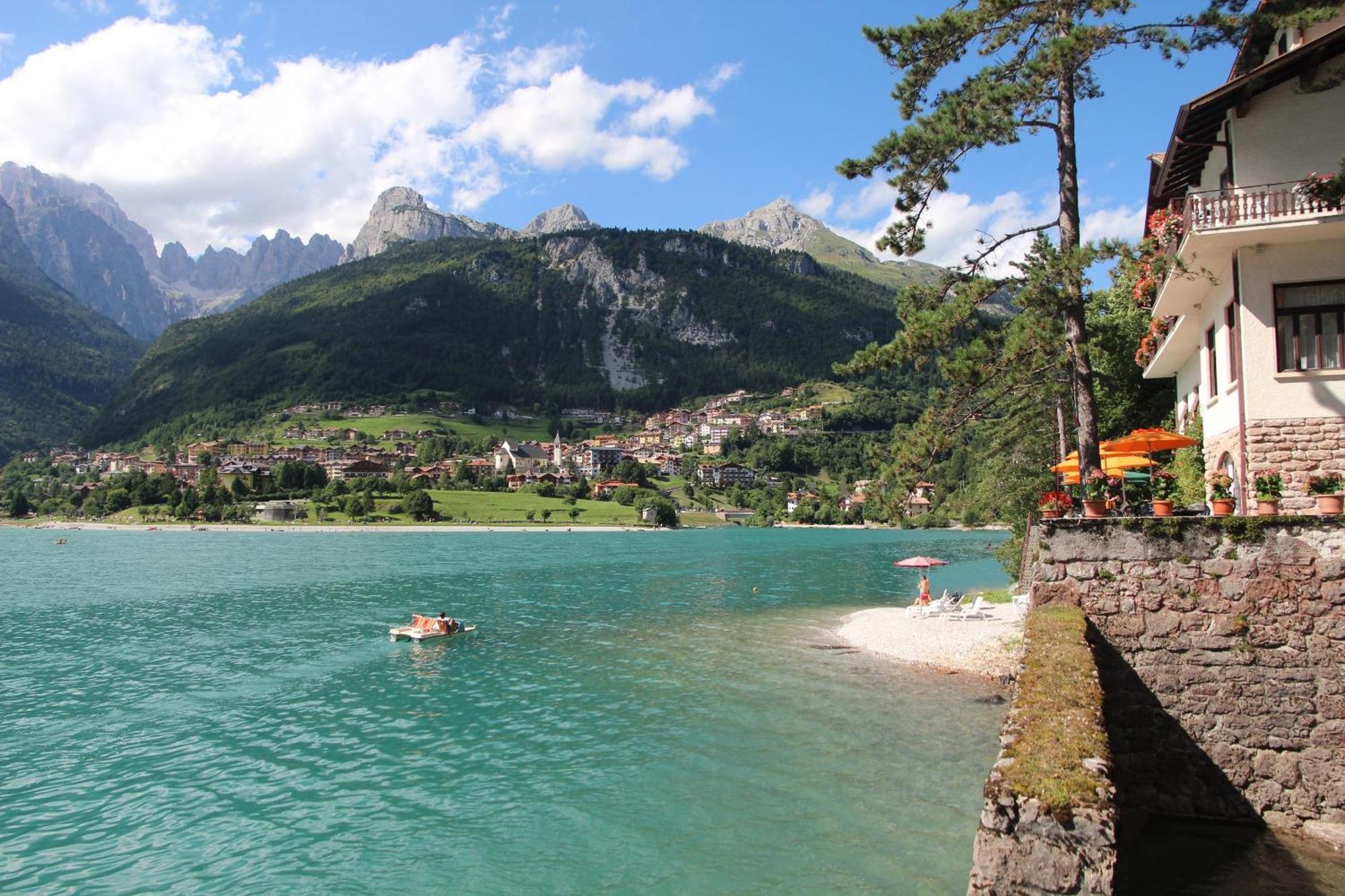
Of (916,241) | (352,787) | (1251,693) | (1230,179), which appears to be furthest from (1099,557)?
(352,787)

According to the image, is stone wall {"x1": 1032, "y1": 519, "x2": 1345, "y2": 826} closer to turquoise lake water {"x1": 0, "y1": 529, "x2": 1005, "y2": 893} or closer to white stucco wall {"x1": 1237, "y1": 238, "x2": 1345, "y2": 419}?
turquoise lake water {"x1": 0, "y1": 529, "x2": 1005, "y2": 893}

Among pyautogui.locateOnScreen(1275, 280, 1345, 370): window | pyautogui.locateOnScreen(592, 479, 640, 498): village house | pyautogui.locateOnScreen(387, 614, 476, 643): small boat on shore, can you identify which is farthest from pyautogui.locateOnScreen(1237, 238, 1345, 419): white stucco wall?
pyautogui.locateOnScreen(592, 479, 640, 498): village house

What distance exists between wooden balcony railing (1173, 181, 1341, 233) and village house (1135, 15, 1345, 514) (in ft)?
0.07

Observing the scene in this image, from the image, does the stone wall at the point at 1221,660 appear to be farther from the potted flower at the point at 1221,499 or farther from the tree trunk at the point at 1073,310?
the tree trunk at the point at 1073,310

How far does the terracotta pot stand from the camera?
1207 cm

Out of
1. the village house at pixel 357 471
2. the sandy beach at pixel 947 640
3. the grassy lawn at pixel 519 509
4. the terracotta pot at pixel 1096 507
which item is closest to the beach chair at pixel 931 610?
the sandy beach at pixel 947 640

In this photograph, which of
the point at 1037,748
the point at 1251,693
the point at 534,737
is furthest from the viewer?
the point at 534,737

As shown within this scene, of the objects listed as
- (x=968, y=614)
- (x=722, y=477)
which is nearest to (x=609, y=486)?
(x=722, y=477)

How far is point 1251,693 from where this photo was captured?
35.1ft

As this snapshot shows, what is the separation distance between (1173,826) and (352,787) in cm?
1271

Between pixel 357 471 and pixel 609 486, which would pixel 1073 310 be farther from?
pixel 357 471

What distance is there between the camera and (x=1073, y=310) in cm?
1401

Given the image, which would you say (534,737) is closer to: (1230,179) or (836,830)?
(836,830)

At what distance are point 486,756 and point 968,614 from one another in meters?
19.4
